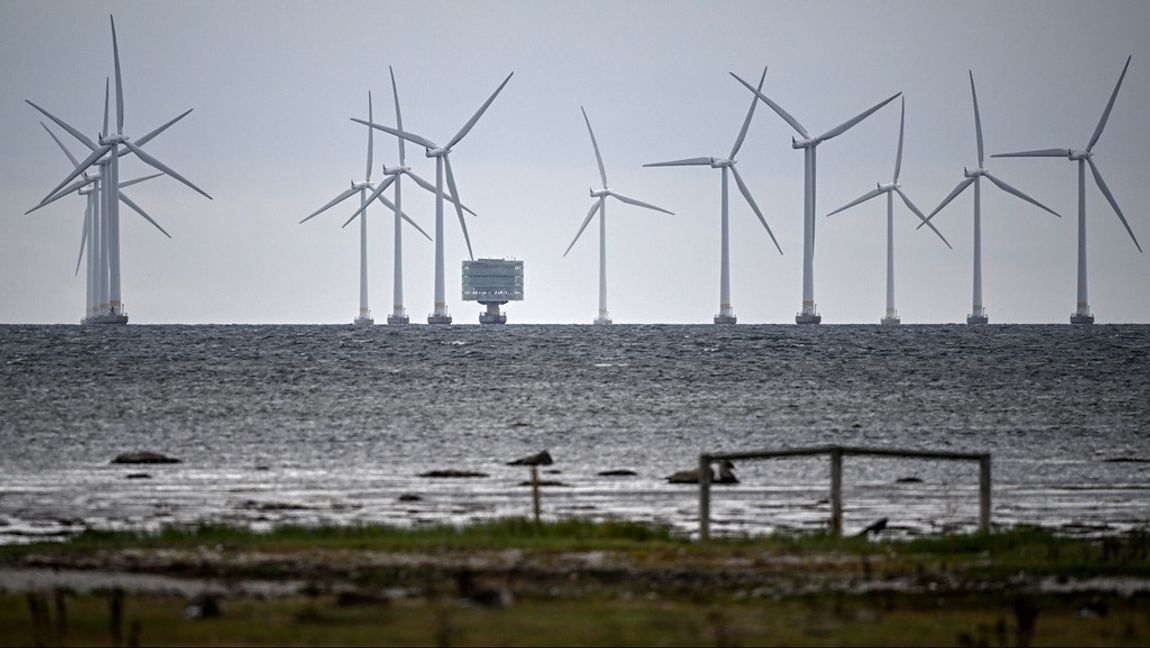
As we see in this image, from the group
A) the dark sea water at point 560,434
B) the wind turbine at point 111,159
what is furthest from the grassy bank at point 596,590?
the wind turbine at point 111,159

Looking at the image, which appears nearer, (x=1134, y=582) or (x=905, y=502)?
Result: (x=1134, y=582)

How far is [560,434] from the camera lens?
208 ft

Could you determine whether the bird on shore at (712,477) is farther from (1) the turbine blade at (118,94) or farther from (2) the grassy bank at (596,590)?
(1) the turbine blade at (118,94)

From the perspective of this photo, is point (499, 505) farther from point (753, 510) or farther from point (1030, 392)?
point (1030, 392)

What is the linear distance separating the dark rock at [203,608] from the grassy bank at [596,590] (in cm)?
10

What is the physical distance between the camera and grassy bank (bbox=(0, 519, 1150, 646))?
50.1 feet

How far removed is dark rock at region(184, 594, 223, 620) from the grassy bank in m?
0.10

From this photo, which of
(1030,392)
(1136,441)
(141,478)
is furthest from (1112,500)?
(1030,392)

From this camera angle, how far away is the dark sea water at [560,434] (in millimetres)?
33281

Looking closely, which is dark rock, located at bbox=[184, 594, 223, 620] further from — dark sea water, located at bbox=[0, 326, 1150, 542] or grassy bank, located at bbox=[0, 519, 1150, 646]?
dark sea water, located at bbox=[0, 326, 1150, 542]

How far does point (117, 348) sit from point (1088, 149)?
97242mm

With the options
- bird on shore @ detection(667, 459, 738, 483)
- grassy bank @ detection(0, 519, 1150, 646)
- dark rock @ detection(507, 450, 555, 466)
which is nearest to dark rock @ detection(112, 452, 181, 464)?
dark rock @ detection(507, 450, 555, 466)

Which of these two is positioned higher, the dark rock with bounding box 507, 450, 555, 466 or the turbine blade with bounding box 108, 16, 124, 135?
the turbine blade with bounding box 108, 16, 124, 135

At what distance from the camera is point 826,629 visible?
1555 cm
